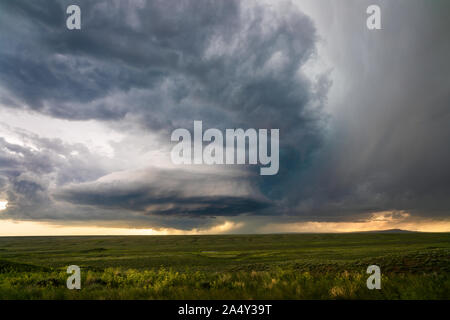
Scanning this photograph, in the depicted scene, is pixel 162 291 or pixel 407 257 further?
pixel 407 257
